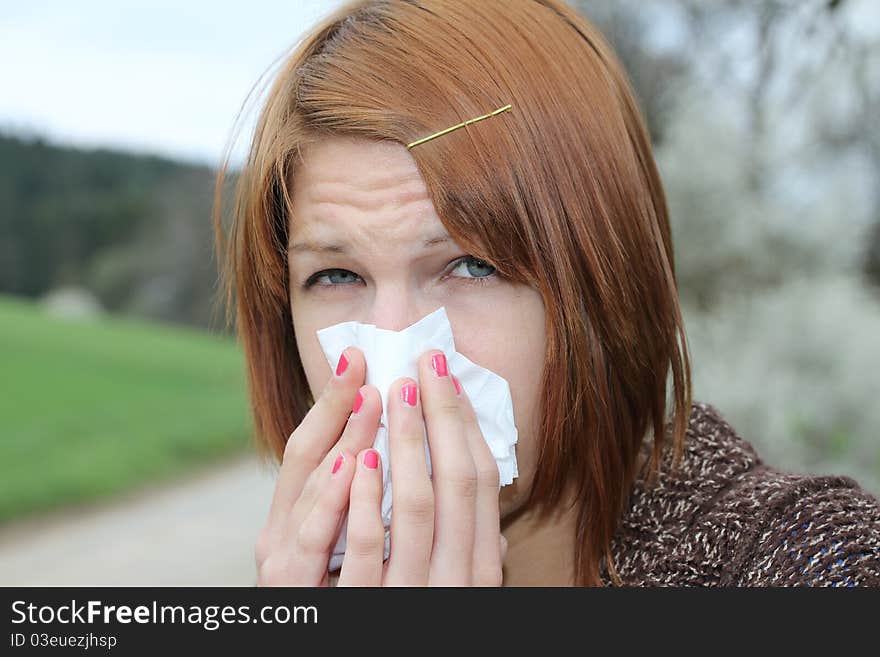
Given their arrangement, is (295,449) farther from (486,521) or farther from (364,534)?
(486,521)

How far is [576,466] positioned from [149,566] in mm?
5356

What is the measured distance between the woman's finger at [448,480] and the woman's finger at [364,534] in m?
0.12

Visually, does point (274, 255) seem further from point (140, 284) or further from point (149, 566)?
point (140, 284)

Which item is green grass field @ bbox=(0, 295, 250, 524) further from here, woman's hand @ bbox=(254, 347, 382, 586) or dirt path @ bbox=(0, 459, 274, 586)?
woman's hand @ bbox=(254, 347, 382, 586)

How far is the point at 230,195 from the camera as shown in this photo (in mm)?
2654

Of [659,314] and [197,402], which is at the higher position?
[197,402]

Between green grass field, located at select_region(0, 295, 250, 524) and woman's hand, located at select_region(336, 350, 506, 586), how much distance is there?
353cm

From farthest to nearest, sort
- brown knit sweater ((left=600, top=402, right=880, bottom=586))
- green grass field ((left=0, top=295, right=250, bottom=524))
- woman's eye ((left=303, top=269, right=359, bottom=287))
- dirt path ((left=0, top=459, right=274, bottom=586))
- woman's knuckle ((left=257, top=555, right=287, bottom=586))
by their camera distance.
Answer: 1. green grass field ((left=0, top=295, right=250, bottom=524))
2. dirt path ((left=0, top=459, right=274, bottom=586))
3. woman's eye ((left=303, top=269, right=359, bottom=287))
4. woman's knuckle ((left=257, top=555, right=287, bottom=586))
5. brown knit sweater ((left=600, top=402, right=880, bottom=586))

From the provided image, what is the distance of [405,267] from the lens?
1892 mm

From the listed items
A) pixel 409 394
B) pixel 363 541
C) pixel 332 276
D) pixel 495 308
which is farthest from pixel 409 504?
pixel 332 276

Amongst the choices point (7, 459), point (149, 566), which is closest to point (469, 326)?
point (149, 566)

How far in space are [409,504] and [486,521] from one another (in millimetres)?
183

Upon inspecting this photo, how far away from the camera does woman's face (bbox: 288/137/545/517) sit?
188cm

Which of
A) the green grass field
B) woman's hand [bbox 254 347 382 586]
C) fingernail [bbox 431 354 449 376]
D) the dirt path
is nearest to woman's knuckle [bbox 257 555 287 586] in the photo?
woman's hand [bbox 254 347 382 586]
